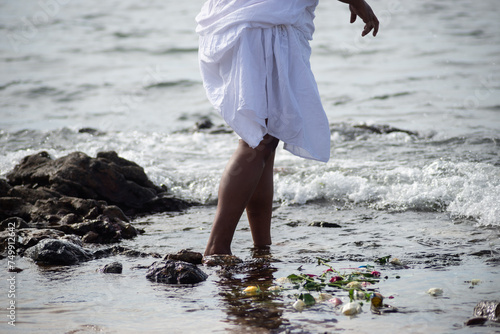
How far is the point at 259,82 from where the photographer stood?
293 centimetres

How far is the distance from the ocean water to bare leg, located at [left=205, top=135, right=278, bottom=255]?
394 millimetres

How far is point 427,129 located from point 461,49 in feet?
20.3

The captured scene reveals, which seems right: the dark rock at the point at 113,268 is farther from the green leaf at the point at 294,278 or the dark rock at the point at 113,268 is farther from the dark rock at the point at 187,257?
the green leaf at the point at 294,278

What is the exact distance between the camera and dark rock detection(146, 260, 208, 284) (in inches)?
113

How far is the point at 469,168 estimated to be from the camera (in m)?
5.23

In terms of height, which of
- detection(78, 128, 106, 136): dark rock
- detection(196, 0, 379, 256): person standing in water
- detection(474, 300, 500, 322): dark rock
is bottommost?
detection(78, 128, 106, 136): dark rock

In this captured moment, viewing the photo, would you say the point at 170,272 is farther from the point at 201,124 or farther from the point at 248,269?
the point at 201,124

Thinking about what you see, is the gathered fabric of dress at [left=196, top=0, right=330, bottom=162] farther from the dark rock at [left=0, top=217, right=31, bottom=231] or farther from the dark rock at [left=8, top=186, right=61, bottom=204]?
the dark rock at [left=8, top=186, right=61, bottom=204]

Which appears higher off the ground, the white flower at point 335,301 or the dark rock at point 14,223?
the white flower at point 335,301

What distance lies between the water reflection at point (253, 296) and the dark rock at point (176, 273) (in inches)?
4.5

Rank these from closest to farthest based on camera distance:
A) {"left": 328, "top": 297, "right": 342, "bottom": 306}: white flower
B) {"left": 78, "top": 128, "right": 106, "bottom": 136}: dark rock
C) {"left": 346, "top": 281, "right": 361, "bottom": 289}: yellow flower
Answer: {"left": 328, "top": 297, "right": 342, "bottom": 306}: white flower
{"left": 346, "top": 281, "right": 361, "bottom": 289}: yellow flower
{"left": 78, "top": 128, "right": 106, "bottom": 136}: dark rock

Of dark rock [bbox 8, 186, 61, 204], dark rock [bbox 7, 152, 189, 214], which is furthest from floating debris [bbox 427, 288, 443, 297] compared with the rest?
dark rock [bbox 8, 186, 61, 204]

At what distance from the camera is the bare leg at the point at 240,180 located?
3068 millimetres

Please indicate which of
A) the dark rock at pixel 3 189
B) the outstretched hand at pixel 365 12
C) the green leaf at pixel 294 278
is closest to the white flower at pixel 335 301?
the green leaf at pixel 294 278
